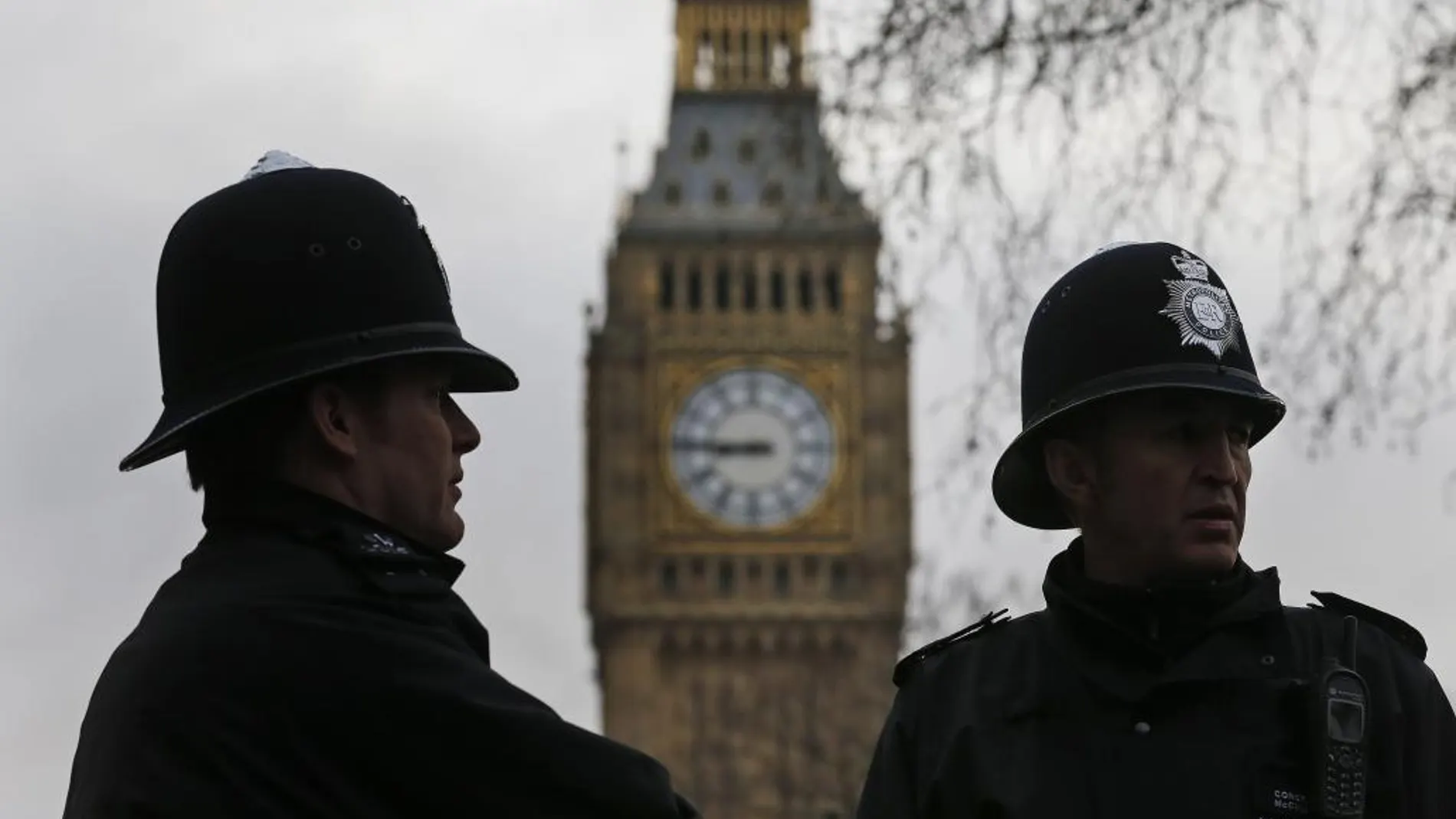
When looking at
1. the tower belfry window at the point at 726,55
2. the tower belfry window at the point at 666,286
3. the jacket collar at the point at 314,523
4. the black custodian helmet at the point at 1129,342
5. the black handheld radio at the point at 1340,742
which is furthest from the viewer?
the tower belfry window at the point at 726,55

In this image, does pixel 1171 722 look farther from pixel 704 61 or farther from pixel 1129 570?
pixel 704 61

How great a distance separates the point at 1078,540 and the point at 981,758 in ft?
1.28

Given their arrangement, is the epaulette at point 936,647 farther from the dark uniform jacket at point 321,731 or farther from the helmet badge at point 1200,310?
the dark uniform jacket at point 321,731

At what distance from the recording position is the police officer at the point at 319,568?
9.98 feet

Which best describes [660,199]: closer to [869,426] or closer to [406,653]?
[869,426]

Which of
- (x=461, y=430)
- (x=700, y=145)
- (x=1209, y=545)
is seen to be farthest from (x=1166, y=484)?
(x=700, y=145)

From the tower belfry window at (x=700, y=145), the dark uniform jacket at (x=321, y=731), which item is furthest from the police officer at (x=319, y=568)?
the tower belfry window at (x=700, y=145)

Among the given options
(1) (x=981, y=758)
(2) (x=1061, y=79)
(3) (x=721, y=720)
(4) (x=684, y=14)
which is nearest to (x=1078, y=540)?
(1) (x=981, y=758)

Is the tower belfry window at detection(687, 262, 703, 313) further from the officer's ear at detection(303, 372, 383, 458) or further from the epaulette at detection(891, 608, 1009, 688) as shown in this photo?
the officer's ear at detection(303, 372, 383, 458)

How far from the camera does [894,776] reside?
13.9 ft

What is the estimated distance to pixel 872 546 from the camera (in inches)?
2849

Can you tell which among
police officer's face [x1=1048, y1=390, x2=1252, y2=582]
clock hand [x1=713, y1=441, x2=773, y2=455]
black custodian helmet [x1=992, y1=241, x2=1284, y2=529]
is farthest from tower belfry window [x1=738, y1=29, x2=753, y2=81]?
police officer's face [x1=1048, y1=390, x2=1252, y2=582]

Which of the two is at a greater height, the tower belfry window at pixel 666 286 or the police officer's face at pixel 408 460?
the tower belfry window at pixel 666 286

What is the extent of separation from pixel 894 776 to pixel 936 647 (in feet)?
0.84
